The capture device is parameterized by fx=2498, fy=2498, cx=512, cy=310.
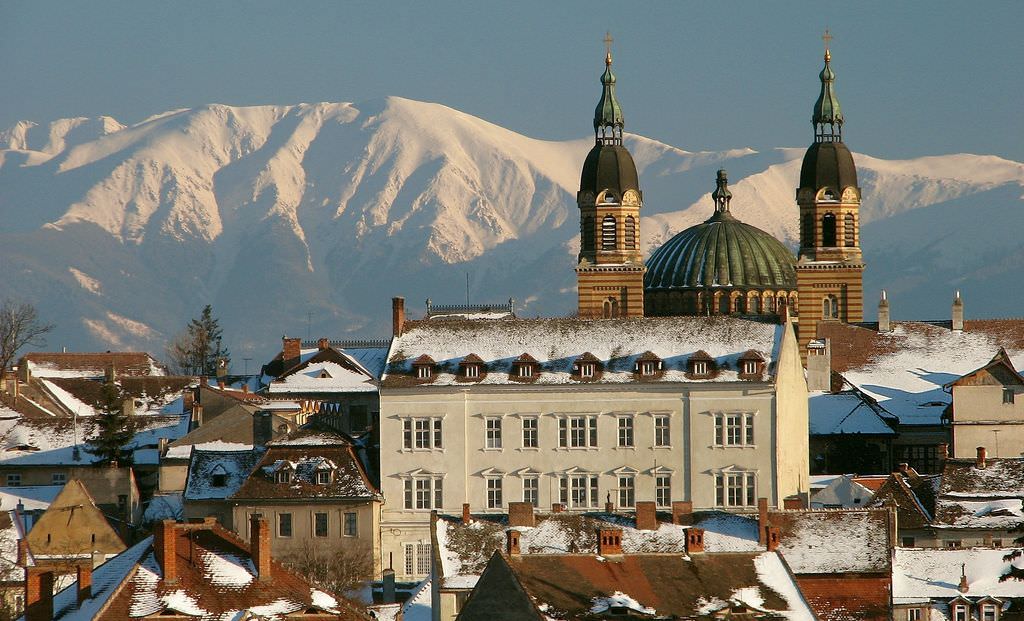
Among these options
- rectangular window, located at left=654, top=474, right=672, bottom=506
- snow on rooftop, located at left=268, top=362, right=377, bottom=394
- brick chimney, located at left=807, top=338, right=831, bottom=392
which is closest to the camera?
rectangular window, located at left=654, top=474, right=672, bottom=506

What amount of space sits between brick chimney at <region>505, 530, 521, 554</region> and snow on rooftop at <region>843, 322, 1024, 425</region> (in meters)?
54.4

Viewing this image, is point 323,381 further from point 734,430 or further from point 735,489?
point 735,489

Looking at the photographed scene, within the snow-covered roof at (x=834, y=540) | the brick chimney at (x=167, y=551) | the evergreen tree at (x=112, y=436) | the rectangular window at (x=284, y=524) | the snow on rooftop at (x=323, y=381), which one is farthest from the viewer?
the snow on rooftop at (x=323, y=381)

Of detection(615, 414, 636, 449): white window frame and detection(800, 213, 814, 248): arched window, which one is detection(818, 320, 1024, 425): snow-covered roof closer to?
detection(800, 213, 814, 248): arched window

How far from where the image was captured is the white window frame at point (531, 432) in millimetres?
108312

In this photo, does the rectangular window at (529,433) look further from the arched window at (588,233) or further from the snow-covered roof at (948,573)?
the arched window at (588,233)

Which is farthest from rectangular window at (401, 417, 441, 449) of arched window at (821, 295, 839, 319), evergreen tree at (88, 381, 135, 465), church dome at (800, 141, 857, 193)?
church dome at (800, 141, 857, 193)

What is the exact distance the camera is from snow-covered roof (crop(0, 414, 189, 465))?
121875 mm

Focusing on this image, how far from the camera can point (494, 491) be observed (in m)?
108

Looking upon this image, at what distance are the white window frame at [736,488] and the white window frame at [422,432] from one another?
12147mm

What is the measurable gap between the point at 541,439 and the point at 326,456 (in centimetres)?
940

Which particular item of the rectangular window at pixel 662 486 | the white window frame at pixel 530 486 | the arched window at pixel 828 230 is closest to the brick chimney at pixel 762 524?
the rectangular window at pixel 662 486

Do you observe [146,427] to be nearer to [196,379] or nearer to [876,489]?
[196,379]

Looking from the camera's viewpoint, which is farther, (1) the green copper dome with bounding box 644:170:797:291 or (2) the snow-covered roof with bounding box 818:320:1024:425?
(1) the green copper dome with bounding box 644:170:797:291
